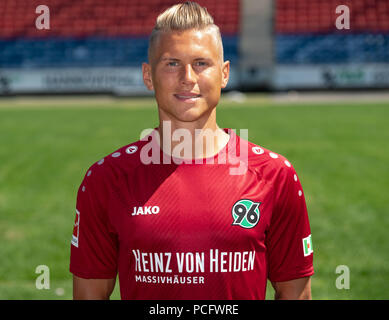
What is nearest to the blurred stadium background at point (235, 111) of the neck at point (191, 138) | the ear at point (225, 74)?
the neck at point (191, 138)

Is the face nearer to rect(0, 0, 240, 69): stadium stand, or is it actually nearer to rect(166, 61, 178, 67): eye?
rect(166, 61, 178, 67): eye

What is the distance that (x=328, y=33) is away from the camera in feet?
121

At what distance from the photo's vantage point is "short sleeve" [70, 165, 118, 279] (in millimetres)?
1873

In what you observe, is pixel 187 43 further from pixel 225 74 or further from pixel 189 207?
pixel 189 207

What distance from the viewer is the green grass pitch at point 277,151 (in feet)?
16.9

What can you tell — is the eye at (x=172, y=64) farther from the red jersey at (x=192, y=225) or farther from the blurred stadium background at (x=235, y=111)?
the blurred stadium background at (x=235, y=111)

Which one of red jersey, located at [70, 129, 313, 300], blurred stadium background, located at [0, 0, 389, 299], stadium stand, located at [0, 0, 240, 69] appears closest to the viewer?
red jersey, located at [70, 129, 313, 300]

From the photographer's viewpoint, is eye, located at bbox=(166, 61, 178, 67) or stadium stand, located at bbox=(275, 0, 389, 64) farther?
stadium stand, located at bbox=(275, 0, 389, 64)

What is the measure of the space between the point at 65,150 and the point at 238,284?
37.8ft

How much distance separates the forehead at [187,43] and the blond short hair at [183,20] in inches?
0.7

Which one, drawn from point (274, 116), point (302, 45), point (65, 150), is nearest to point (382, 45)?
point (302, 45)

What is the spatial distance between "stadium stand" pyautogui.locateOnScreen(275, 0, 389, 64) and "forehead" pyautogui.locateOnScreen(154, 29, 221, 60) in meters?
33.2

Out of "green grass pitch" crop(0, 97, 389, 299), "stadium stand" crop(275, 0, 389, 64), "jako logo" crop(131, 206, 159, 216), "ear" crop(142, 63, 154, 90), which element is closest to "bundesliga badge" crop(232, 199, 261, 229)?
"jako logo" crop(131, 206, 159, 216)
